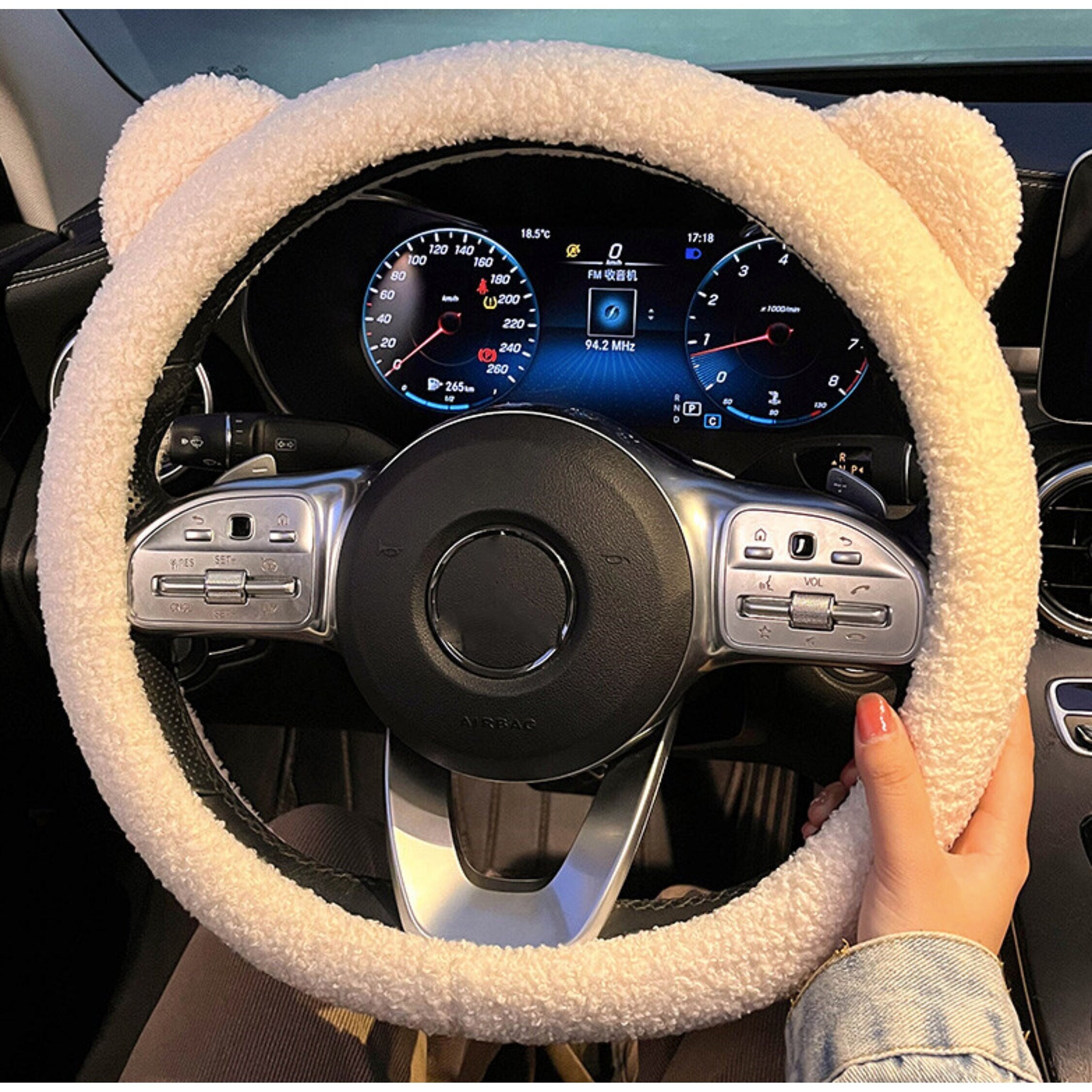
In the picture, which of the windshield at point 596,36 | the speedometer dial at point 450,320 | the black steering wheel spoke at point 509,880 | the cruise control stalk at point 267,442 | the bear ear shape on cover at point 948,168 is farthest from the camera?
the windshield at point 596,36

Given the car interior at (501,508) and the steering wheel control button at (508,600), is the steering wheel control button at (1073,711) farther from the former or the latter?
the steering wheel control button at (508,600)

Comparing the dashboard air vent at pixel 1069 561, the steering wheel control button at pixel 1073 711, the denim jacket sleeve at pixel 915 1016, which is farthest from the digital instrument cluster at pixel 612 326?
the denim jacket sleeve at pixel 915 1016

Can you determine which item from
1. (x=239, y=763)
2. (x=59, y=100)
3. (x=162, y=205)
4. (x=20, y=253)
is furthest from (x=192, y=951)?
(x=59, y=100)

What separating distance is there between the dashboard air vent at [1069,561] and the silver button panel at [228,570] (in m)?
0.68

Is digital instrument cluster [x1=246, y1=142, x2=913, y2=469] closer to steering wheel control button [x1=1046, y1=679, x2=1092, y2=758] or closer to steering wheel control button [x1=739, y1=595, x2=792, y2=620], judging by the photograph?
steering wheel control button [x1=1046, y1=679, x2=1092, y2=758]

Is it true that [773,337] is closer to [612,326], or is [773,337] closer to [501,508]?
[612,326]

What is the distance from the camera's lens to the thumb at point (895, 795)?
52 cm

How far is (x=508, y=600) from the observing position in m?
0.60

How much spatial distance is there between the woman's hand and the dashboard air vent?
433mm

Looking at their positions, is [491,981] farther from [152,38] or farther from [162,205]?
[152,38]

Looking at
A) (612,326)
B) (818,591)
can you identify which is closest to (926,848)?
(818,591)

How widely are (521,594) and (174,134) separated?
309 millimetres

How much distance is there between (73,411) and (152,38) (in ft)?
3.16

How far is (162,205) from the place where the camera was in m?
0.58
